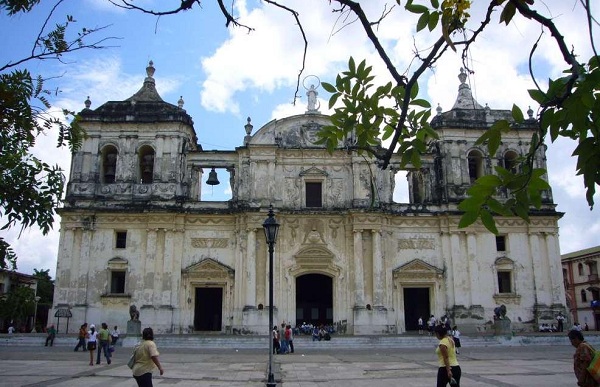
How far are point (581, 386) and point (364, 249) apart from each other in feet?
65.8

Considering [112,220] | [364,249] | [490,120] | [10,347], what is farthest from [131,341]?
[490,120]

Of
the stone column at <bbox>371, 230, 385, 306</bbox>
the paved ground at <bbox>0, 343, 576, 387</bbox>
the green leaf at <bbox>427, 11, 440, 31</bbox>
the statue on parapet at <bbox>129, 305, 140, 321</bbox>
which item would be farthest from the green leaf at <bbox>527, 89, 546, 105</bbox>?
the stone column at <bbox>371, 230, 385, 306</bbox>

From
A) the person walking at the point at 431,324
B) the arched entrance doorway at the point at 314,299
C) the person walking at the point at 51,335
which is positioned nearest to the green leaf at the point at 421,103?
the person walking at the point at 51,335

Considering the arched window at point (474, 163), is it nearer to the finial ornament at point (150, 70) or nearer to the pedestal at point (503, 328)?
the pedestal at point (503, 328)

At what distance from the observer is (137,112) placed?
26719mm

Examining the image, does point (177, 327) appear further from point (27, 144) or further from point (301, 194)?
point (27, 144)

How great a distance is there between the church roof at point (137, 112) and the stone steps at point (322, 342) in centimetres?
1058

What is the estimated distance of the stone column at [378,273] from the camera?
24422mm

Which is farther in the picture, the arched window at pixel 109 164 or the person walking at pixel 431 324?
the arched window at pixel 109 164

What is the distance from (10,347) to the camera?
818 inches

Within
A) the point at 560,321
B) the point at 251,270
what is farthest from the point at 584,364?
the point at 560,321

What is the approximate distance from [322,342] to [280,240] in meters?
6.07

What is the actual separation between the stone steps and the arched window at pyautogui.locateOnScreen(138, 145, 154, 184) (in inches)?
331

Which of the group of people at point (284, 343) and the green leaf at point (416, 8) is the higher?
the green leaf at point (416, 8)
